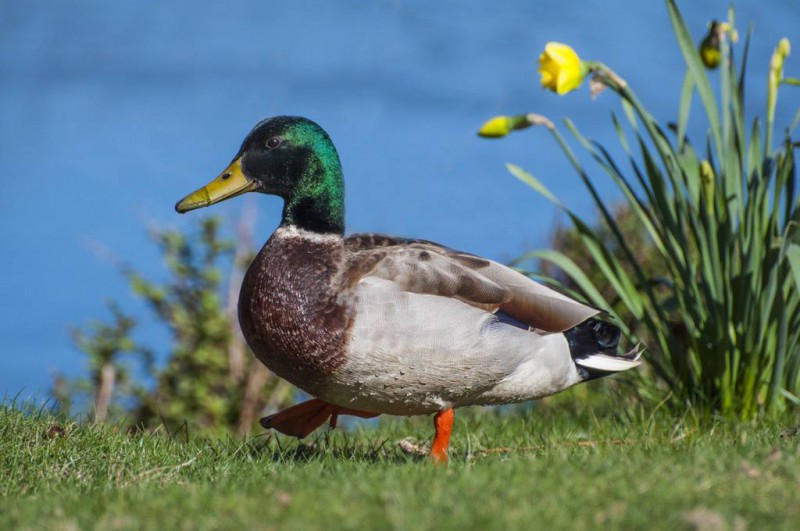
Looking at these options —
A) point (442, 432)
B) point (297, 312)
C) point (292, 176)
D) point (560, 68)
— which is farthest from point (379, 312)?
point (560, 68)

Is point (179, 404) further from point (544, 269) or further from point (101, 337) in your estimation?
point (544, 269)

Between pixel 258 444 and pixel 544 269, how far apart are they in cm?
455

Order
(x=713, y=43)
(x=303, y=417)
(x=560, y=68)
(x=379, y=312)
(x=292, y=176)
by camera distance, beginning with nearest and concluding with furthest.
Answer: (x=379, y=312) < (x=292, y=176) < (x=303, y=417) < (x=560, y=68) < (x=713, y=43)

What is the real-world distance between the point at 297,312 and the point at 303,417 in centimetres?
86

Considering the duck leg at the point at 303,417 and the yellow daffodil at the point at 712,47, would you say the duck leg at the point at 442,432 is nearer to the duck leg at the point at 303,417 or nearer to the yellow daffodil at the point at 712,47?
the duck leg at the point at 303,417

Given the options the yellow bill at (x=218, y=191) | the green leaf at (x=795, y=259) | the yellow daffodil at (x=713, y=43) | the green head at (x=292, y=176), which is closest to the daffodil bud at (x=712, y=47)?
the yellow daffodil at (x=713, y=43)

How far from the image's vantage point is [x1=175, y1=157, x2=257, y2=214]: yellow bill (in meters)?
4.34

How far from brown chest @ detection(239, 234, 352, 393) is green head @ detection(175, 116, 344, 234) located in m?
0.16

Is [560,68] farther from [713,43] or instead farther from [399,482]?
[399,482]

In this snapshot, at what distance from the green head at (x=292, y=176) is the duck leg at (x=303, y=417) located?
86 cm

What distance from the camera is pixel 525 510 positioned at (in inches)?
104

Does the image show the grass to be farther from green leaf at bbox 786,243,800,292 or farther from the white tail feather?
green leaf at bbox 786,243,800,292

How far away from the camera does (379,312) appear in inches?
149

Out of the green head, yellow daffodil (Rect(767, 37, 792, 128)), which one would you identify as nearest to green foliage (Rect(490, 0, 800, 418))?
yellow daffodil (Rect(767, 37, 792, 128))
